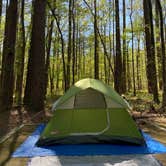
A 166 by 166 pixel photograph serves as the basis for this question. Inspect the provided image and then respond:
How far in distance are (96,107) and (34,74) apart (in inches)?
216

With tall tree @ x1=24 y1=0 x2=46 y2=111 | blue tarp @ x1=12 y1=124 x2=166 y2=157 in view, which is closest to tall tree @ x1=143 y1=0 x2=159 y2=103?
tall tree @ x1=24 y1=0 x2=46 y2=111

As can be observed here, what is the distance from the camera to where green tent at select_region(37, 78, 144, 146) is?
22.3 feet

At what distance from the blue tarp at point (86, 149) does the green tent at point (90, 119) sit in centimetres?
17

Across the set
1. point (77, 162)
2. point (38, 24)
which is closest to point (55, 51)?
point (38, 24)

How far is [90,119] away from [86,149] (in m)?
0.97

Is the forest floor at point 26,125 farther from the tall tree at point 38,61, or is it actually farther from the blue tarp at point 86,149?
the tall tree at point 38,61

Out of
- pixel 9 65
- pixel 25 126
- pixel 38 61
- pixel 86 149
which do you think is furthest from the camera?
pixel 38 61

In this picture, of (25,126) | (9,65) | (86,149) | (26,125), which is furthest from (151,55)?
(86,149)

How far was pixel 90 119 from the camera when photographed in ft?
23.7

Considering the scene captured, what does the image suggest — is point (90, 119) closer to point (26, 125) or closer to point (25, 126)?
point (25, 126)

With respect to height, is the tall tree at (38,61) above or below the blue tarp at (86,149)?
above

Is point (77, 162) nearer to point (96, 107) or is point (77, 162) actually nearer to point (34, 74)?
point (96, 107)

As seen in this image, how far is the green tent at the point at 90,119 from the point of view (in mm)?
6809

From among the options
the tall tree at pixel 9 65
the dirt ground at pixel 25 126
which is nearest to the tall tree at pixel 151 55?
the dirt ground at pixel 25 126
